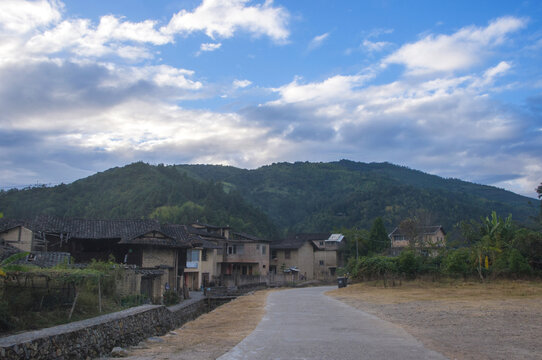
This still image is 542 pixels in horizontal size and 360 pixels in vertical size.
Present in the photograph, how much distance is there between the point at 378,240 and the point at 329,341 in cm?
6051

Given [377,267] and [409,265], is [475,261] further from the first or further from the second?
[377,267]

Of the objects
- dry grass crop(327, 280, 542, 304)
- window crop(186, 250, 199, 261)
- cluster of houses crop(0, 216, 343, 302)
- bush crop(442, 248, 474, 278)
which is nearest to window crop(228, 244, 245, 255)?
cluster of houses crop(0, 216, 343, 302)

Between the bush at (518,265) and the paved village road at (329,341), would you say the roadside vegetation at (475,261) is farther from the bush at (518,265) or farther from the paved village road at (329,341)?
the paved village road at (329,341)

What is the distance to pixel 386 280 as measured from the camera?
41.1 meters

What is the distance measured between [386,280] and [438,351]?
30.9 m

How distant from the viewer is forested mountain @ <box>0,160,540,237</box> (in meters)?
89.2

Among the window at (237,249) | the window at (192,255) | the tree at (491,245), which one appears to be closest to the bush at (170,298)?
the window at (192,255)

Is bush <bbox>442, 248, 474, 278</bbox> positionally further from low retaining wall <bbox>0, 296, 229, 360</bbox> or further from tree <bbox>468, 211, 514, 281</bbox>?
low retaining wall <bbox>0, 296, 229, 360</bbox>

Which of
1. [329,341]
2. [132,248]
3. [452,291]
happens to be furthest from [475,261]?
[329,341]

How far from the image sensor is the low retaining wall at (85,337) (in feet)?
32.0

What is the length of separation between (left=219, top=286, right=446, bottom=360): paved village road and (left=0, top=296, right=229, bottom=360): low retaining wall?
3901 mm

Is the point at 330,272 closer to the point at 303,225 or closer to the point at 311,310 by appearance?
the point at 311,310

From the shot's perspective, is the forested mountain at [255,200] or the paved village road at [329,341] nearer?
the paved village road at [329,341]

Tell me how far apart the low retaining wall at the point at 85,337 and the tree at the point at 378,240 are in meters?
55.1
